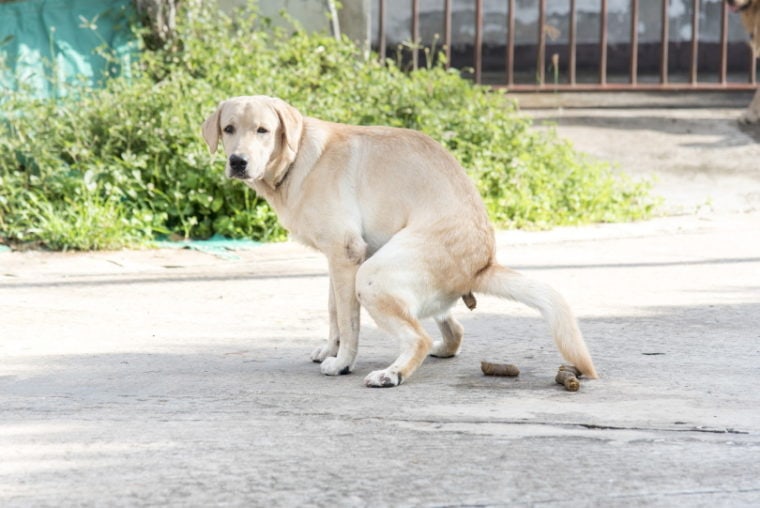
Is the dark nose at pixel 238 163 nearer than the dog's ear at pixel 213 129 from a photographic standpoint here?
Yes

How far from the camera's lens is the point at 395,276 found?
4633mm

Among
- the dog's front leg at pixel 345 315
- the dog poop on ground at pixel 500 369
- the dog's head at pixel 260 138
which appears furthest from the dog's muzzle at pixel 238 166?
the dog poop on ground at pixel 500 369

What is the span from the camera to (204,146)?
8.73m

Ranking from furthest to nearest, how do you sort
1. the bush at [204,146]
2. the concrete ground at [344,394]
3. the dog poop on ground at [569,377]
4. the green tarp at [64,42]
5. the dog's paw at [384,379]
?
the green tarp at [64,42] < the bush at [204,146] < the dog's paw at [384,379] < the dog poop on ground at [569,377] < the concrete ground at [344,394]

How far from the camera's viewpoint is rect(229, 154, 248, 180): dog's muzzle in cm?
492

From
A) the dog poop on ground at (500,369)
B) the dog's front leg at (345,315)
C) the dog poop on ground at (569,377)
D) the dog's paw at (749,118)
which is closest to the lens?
the dog poop on ground at (569,377)

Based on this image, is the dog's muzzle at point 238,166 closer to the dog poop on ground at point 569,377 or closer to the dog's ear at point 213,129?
the dog's ear at point 213,129

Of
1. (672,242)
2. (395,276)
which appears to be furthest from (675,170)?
(395,276)

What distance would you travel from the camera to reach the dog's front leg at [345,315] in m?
4.85

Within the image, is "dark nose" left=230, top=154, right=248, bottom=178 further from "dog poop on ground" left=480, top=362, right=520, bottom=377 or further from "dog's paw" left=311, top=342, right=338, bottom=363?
"dog poop on ground" left=480, top=362, right=520, bottom=377

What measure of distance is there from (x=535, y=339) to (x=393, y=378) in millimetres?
1121

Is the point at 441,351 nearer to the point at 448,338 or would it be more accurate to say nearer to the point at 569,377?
the point at 448,338

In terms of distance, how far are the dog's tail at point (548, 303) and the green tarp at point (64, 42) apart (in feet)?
18.8

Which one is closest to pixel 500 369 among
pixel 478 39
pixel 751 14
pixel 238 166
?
pixel 238 166
